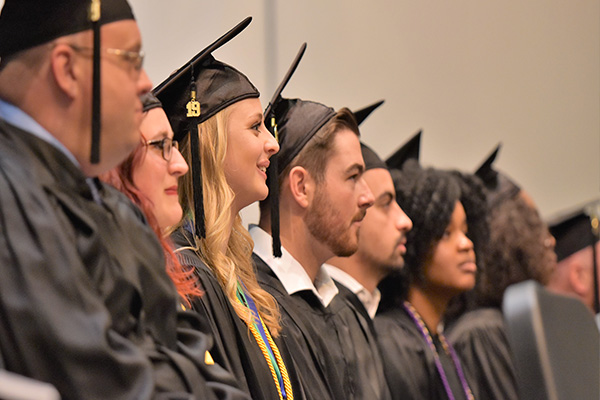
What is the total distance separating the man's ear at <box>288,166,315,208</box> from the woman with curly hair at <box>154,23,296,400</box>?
428mm

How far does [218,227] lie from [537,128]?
4.63m

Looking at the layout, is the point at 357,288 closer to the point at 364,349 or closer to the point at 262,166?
the point at 364,349

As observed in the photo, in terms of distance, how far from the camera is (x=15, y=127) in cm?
154

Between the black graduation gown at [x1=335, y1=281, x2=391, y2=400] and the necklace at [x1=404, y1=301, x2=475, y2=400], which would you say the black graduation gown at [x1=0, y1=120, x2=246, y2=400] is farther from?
the necklace at [x1=404, y1=301, x2=475, y2=400]

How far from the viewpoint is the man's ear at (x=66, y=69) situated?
1.58 m

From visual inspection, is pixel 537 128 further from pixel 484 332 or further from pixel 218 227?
pixel 218 227

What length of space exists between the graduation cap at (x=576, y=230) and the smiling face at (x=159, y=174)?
11.5ft

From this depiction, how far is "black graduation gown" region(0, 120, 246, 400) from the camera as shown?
54.1 inches

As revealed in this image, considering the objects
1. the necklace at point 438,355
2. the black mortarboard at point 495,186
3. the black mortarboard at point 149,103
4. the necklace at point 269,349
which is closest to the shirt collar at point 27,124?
the black mortarboard at point 149,103

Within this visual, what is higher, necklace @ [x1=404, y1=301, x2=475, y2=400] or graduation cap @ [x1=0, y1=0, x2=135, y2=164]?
graduation cap @ [x1=0, y1=0, x2=135, y2=164]

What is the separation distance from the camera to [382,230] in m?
4.11

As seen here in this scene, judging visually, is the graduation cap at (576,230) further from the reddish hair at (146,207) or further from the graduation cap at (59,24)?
the graduation cap at (59,24)

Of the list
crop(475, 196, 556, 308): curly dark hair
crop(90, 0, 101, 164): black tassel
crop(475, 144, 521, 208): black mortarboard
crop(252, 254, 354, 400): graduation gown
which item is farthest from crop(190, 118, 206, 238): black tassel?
crop(475, 144, 521, 208): black mortarboard

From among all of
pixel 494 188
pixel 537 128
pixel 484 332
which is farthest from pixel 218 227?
pixel 537 128
